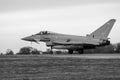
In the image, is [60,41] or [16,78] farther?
[60,41]

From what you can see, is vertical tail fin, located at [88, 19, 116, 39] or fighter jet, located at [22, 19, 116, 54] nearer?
fighter jet, located at [22, 19, 116, 54]

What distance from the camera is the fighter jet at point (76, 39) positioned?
4695cm

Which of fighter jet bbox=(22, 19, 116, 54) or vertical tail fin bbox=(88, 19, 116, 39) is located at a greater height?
vertical tail fin bbox=(88, 19, 116, 39)

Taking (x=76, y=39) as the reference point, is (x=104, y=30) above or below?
above

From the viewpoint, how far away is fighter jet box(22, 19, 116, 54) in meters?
47.0

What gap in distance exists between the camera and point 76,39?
158 ft

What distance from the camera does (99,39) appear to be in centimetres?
4716

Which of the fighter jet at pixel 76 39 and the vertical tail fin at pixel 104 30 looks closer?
the fighter jet at pixel 76 39

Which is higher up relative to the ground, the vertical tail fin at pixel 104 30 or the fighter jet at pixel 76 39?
the vertical tail fin at pixel 104 30

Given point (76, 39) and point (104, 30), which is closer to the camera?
point (76, 39)

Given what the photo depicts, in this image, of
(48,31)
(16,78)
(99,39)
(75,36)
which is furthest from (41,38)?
(16,78)

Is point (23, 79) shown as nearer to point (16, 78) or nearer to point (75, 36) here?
point (16, 78)

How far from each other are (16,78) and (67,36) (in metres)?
35.8

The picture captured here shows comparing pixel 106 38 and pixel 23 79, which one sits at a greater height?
pixel 106 38
